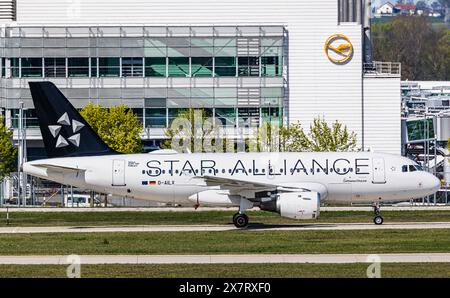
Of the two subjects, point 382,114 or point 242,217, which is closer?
point 242,217

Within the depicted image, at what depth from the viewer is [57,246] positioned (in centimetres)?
4075

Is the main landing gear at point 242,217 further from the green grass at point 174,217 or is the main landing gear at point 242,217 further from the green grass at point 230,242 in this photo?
the green grass at point 174,217

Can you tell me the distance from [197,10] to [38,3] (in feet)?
49.9

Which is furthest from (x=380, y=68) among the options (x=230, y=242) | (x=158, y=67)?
(x=230, y=242)

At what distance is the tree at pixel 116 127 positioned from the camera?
87312 millimetres

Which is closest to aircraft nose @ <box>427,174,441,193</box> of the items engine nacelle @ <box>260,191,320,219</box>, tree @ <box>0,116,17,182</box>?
engine nacelle @ <box>260,191,320,219</box>

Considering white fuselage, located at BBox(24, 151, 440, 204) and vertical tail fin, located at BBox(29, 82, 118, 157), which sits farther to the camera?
vertical tail fin, located at BBox(29, 82, 118, 157)

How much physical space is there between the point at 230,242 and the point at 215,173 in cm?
1011

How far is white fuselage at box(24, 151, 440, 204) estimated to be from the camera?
5034cm

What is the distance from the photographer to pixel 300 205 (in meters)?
47.8

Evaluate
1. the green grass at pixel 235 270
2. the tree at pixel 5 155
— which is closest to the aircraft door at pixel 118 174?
the green grass at pixel 235 270

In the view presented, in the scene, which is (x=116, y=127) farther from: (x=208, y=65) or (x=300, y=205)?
(x=300, y=205)

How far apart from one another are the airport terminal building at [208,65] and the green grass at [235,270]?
64.8 m

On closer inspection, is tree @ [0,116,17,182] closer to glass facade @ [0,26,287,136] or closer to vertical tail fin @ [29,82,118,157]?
glass facade @ [0,26,287,136]
